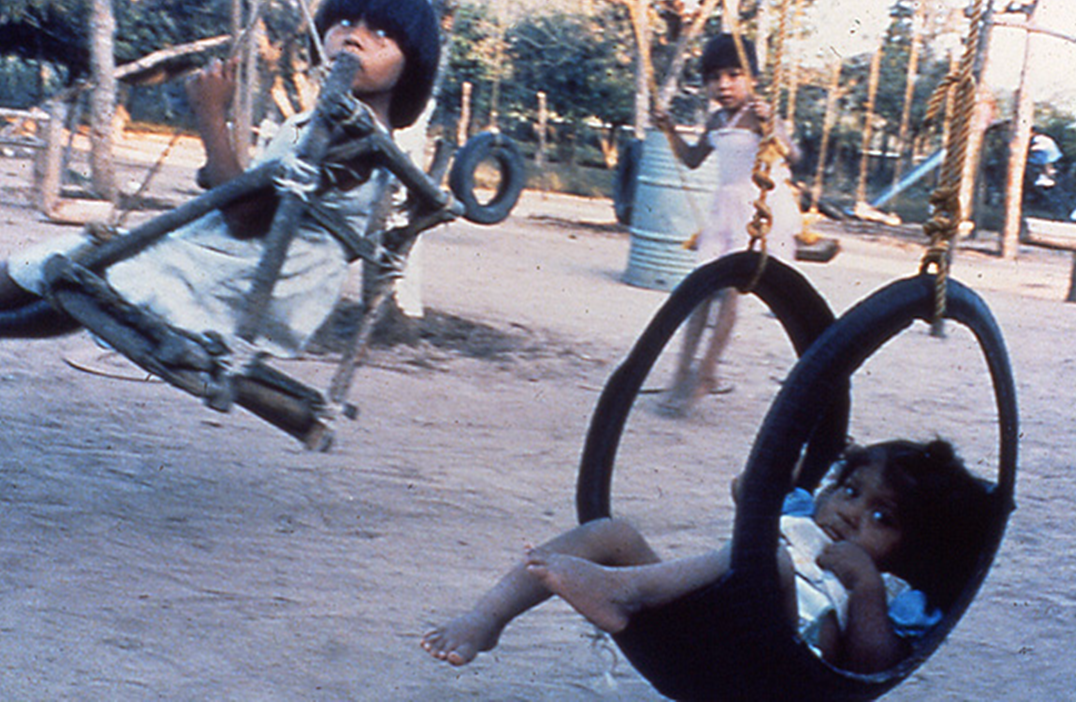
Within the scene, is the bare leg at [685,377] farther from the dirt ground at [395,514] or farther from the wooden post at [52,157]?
the wooden post at [52,157]

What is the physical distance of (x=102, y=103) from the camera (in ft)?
37.1

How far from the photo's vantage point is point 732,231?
5699mm

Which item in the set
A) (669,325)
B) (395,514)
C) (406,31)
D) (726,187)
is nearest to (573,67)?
(726,187)

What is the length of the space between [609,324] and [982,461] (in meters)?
3.47

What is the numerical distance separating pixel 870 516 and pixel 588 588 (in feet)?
2.25

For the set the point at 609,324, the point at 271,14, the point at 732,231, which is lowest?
the point at 609,324

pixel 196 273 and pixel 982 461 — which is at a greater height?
pixel 196 273

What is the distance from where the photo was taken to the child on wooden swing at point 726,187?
5.36 m

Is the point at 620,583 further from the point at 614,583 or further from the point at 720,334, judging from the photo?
the point at 720,334

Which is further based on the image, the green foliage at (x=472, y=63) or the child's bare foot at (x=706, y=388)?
the green foliage at (x=472, y=63)

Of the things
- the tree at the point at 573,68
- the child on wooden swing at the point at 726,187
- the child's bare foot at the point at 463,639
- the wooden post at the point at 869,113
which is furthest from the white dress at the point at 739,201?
the tree at the point at 573,68

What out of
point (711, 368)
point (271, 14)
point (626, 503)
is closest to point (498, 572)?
point (626, 503)

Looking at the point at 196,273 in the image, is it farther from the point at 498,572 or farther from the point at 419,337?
the point at 419,337

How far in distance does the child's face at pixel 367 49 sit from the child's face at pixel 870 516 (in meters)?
1.65
